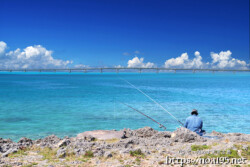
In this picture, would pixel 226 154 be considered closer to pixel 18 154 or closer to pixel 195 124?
pixel 195 124

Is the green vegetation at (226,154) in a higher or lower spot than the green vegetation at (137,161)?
higher

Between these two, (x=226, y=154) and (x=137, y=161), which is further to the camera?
(x=226, y=154)

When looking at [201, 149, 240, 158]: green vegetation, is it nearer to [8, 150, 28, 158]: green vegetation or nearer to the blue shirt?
the blue shirt

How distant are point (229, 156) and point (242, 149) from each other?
0.81 metres

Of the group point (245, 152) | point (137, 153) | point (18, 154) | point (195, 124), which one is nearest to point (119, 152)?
point (137, 153)

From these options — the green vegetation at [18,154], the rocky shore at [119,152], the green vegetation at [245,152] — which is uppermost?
the green vegetation at [245,152]

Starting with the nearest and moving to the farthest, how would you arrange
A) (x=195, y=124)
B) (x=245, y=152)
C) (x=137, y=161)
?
(x=137, y=161) < (x=245, y=152) < (x=195, y=124)

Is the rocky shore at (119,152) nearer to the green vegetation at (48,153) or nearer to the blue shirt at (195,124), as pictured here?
the green vegetation at (48,153)

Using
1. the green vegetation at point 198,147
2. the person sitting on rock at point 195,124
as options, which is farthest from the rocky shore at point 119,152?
the person sitting on rock at point 195,124

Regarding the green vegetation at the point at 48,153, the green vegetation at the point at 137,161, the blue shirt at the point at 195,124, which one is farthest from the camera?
the blue shirt at the point at 195,124

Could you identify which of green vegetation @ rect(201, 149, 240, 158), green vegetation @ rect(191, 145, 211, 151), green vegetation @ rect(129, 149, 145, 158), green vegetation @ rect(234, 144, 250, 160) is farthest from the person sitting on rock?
green vegetation @ rect(129, 149, 145, 158)

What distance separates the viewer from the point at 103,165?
6.65 meters

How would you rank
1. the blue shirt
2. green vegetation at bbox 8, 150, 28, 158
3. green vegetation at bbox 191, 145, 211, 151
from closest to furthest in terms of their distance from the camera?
green vegetation at bbox 8, 150, 28, 158
green vegetation at bbox 191, 145, 211, 151
the blue shirt

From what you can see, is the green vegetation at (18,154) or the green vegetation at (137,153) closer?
the green vegetation at (137,153)
